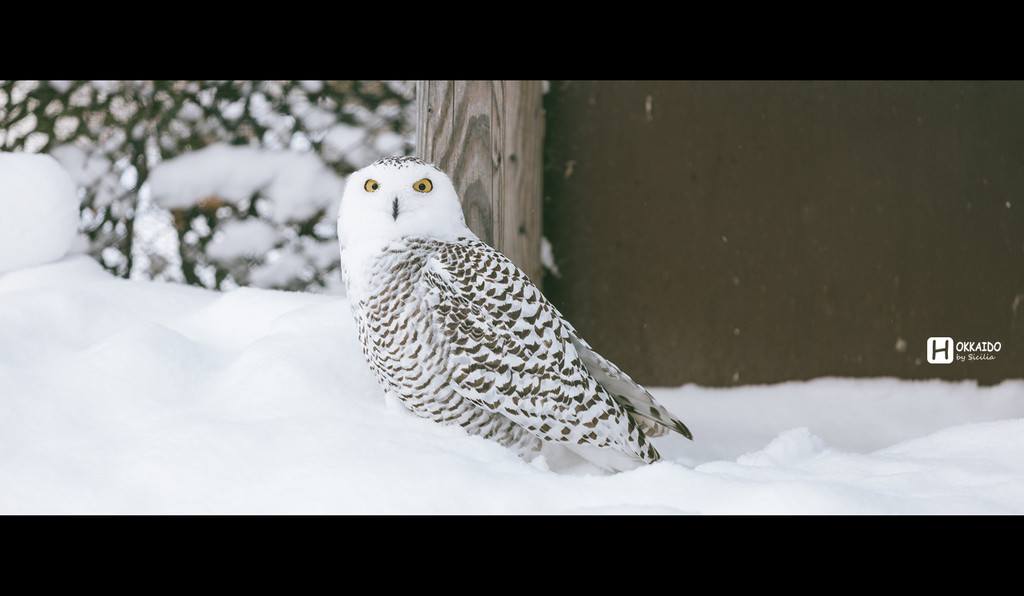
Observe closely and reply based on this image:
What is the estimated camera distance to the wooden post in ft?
8.38

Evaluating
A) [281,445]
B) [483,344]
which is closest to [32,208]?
[281,445]

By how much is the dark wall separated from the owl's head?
1155 mm

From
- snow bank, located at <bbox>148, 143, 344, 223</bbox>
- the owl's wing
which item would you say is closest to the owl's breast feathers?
the owl's wing

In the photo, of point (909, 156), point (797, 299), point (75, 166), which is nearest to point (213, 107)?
point (75, 166)

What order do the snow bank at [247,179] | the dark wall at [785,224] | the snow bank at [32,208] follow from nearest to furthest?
1. the snow bank at [32,208]
2. the dark wall at [785,224]
3. the snow bank at [247,179]

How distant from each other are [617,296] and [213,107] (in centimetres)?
189

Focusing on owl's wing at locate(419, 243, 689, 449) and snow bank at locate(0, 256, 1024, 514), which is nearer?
snow bank at locate(0, 256, 1024, 514)

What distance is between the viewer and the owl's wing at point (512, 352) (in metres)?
1.88

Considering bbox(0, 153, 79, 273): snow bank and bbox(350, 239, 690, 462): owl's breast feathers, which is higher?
bbox(0, 153, 79, 273): snow bank

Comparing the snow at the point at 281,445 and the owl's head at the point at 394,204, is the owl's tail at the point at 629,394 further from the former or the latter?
the owl's head at the point at 394,204

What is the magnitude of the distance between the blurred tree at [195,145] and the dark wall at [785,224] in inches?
34.9

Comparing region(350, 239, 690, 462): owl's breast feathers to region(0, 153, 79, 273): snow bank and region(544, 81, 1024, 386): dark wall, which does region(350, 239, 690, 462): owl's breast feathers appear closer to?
region(544, 81, 1024, 386): dark wall

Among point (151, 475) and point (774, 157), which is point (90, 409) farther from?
point (774, 157)

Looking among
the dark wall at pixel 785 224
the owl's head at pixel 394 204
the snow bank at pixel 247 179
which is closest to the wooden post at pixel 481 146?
the dark wall at pixel 785 224
